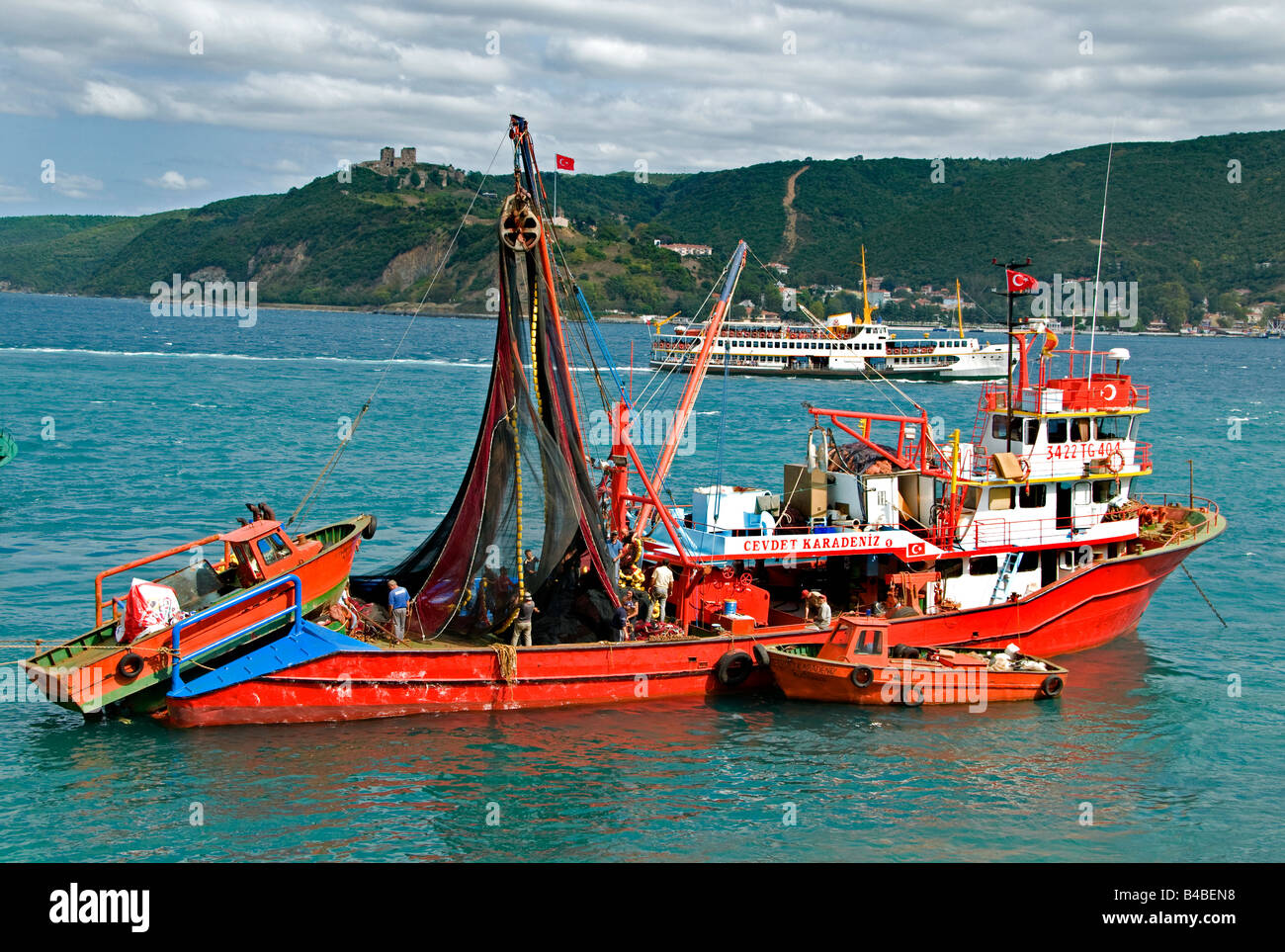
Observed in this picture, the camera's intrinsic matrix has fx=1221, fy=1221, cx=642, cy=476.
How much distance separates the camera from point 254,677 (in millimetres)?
21406

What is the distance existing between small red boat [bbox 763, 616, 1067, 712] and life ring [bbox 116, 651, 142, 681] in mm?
11637

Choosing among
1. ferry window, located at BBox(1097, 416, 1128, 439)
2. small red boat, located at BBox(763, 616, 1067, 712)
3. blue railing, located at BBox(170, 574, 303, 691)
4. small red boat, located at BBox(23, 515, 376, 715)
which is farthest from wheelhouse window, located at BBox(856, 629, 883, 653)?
blue railing, located at BBox(170, 574, 303, 691)

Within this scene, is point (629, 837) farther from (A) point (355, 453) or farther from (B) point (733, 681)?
(A) point (355, 453)

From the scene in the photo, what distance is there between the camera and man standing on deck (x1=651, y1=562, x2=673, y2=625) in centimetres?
2484

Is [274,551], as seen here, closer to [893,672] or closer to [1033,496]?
[893,672]

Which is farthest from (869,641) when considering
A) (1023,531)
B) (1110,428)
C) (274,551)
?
(274,551)

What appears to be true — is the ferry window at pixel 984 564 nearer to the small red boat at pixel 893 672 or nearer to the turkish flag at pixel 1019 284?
the small red boat at pixel 893 672

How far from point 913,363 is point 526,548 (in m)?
101

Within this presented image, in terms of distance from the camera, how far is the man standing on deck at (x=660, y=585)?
2484 centimetres

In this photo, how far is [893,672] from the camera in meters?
24.2

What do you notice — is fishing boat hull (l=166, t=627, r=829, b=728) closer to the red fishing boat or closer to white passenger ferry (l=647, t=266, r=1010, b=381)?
the red fishing boat

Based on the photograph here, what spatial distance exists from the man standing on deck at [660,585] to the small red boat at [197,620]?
19.9 feet

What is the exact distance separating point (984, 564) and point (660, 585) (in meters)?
7.98
